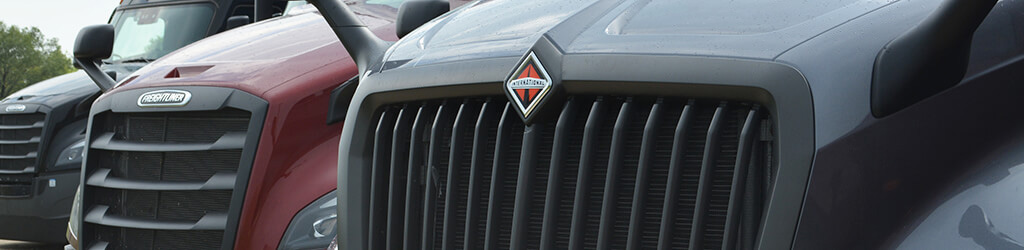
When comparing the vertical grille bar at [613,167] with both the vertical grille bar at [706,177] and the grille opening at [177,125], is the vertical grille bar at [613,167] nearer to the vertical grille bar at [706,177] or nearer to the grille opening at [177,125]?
the vertical grille bar at [706,177]

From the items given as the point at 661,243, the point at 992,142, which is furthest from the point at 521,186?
the point at 992,142

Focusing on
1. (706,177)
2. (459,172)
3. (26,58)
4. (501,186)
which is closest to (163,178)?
(459,172)

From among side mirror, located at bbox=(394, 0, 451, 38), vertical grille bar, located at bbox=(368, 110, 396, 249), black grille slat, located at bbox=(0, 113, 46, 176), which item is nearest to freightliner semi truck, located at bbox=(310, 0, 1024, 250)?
vertical grille bar, located at bbox=(368, 110, 396, 249)

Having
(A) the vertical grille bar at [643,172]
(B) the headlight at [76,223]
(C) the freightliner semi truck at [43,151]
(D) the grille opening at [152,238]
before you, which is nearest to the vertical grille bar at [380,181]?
(A) the vertical grille bar at [643,172]

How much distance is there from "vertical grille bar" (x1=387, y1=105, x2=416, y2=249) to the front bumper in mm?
5902

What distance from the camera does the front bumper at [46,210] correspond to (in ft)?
26.4

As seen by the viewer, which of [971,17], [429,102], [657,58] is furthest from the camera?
[429,102]

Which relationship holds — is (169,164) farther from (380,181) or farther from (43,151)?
(43,151)

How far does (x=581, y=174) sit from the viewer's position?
7.55 feet

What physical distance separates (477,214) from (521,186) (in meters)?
0.20

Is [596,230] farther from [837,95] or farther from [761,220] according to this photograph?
[837,95]

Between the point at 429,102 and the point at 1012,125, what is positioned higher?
the point at 1012,125

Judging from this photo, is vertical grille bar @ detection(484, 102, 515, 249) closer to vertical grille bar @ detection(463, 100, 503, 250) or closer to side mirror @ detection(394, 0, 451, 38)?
vertical grille bar @ detection(463, 100, 503, 250)

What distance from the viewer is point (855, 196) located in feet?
6.63
